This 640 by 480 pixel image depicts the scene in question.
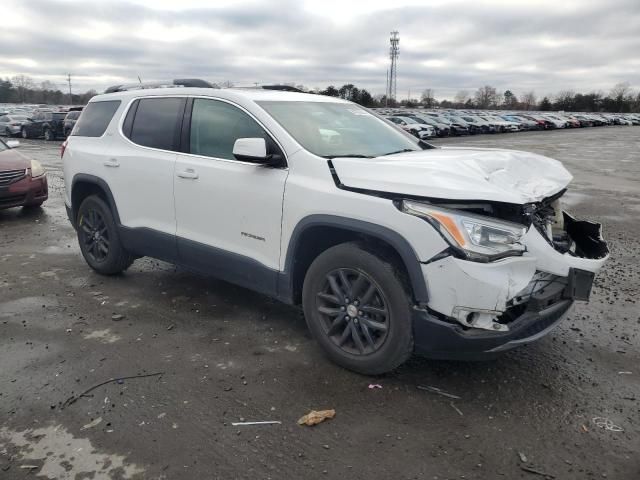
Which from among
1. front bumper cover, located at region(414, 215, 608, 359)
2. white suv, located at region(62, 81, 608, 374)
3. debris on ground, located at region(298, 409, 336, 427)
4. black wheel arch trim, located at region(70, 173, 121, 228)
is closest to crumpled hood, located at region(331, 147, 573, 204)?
white suv, located at region(62, 81, 608, 374)

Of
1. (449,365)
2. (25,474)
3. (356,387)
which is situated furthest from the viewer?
(449,365)

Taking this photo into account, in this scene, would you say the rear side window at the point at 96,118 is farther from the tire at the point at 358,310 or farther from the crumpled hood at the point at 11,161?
the crumpled hood at the point at 11,161

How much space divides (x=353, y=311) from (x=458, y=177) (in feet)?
→ 3.53

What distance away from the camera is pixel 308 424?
9.78 ft

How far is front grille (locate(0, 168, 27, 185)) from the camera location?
329 inches

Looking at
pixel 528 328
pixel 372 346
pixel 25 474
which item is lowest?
pixel 25 474

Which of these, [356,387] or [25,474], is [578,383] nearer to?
[356,387]

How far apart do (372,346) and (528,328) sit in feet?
3.10

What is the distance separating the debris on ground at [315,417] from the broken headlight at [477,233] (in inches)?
47.2

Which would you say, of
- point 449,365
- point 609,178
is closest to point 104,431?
point 449,365

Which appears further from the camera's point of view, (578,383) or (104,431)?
(578,383)

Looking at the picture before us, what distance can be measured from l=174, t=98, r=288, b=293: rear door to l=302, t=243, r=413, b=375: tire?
0.44 meters

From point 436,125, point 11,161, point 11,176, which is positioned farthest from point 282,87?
point 436,125

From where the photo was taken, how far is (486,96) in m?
114
